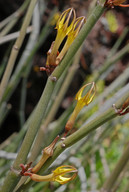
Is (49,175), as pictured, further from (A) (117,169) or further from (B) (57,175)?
(A) (117,169)

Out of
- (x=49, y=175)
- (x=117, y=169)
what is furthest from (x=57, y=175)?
(x=117, y=169)

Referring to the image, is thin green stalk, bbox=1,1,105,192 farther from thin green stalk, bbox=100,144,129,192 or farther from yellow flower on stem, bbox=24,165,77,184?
thin green stalk, bbox=100,144,129,192

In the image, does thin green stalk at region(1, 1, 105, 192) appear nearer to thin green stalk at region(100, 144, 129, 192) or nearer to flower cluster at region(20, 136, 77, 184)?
flower cluster at region(20, 136, 77, 184)

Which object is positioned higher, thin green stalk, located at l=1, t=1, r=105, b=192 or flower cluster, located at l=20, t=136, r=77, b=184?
thin green stalk, located at l=1, t=1, r=105, b=192

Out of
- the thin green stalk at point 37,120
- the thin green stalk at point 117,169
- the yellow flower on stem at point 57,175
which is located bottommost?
the thin green stalk at point 117,169

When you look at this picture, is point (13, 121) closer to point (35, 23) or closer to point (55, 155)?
point (35, 23)

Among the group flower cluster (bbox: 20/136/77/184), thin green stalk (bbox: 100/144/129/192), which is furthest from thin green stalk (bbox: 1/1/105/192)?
thin green stalk (bbox: 100/144/129/192)

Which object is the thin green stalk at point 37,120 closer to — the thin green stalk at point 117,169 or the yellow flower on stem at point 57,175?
the yellow flower on stem at point 57,175

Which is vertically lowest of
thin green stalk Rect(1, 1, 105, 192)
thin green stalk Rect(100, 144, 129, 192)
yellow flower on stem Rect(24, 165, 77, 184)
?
thin green stalk Rect(100, 144, 129, 192)

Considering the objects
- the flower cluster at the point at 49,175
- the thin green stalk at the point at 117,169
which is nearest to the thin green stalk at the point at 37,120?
the flower cluster at the point at 49,175

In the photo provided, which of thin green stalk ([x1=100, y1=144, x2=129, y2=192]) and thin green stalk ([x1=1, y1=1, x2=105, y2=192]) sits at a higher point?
thin green stalk ([x1=1, y1=1, x2=105, y2=192])

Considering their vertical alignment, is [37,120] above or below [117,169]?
above

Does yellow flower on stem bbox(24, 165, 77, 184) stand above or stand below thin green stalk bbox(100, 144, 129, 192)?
above

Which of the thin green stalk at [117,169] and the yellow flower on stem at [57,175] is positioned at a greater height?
the yellow flower on stem at [57,175]
